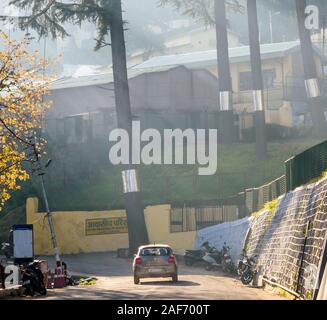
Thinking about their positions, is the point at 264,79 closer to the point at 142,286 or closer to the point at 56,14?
the point at 56,14

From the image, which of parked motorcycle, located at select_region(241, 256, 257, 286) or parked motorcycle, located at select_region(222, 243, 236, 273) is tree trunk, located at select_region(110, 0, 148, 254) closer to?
parked motorcycle, located at select_region(222, 243, 236, 273)

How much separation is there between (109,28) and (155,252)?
14.2m

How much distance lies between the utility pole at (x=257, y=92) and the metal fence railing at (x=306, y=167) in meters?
18.5

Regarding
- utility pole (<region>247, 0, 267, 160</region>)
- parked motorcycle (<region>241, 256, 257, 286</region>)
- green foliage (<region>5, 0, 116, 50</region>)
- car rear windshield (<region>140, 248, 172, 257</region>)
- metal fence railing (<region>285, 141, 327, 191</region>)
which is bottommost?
parked motorcycle (<region>241, 256, 257, 286</region>)

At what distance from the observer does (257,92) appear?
167 ft

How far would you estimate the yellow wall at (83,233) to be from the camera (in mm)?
45594

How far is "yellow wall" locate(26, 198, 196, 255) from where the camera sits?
45.6 metres

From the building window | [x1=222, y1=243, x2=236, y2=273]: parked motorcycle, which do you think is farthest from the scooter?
the building window

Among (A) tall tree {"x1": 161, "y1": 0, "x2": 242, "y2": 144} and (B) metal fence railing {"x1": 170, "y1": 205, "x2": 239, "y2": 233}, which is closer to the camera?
(B) metal fence railing {"x1": 170, "y1": 205, "x2": 239, "y2": 233}

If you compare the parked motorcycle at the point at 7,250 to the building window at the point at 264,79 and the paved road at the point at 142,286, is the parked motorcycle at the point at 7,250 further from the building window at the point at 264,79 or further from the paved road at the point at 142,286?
the building window at the point at 264,79

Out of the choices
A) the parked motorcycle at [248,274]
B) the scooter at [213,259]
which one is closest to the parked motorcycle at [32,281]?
the parked motorcycle at [248,274]

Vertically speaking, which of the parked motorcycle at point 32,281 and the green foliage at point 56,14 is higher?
the green foliage at point 56,14

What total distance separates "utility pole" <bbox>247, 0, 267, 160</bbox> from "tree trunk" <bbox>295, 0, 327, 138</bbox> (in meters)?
3.35
